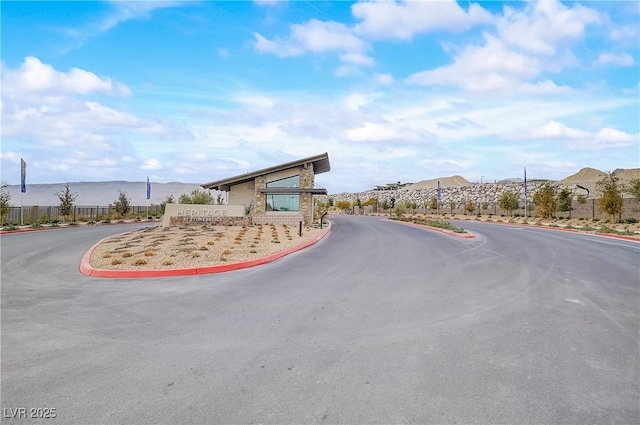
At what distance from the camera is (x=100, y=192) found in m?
86.9

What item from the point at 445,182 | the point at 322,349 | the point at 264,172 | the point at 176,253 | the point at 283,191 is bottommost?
the point at 322,349

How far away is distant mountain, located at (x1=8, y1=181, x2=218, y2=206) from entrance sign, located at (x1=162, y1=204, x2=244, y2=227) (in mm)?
55704

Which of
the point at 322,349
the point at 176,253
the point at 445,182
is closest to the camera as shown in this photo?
the point at 322,349

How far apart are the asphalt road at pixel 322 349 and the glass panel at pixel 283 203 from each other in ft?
71.3

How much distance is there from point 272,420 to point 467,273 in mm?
8267

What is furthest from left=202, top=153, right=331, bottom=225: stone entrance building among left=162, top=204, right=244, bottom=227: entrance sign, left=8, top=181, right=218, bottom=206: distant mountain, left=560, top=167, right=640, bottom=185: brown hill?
left=560, top=167, right=640, bottom=185: brown hill

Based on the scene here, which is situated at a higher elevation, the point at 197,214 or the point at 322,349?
the point at 197,214

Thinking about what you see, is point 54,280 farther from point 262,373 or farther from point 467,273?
point 467,273

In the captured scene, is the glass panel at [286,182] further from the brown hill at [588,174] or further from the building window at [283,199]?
the brown hill at [588,174]

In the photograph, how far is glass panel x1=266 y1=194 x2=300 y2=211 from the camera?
3145 cm

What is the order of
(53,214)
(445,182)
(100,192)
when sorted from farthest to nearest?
(445,182), (100,192), (53,214)

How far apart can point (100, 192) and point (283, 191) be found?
71.3 m

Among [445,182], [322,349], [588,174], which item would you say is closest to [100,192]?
[445,182]

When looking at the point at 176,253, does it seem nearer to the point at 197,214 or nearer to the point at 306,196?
the point at 197,214
